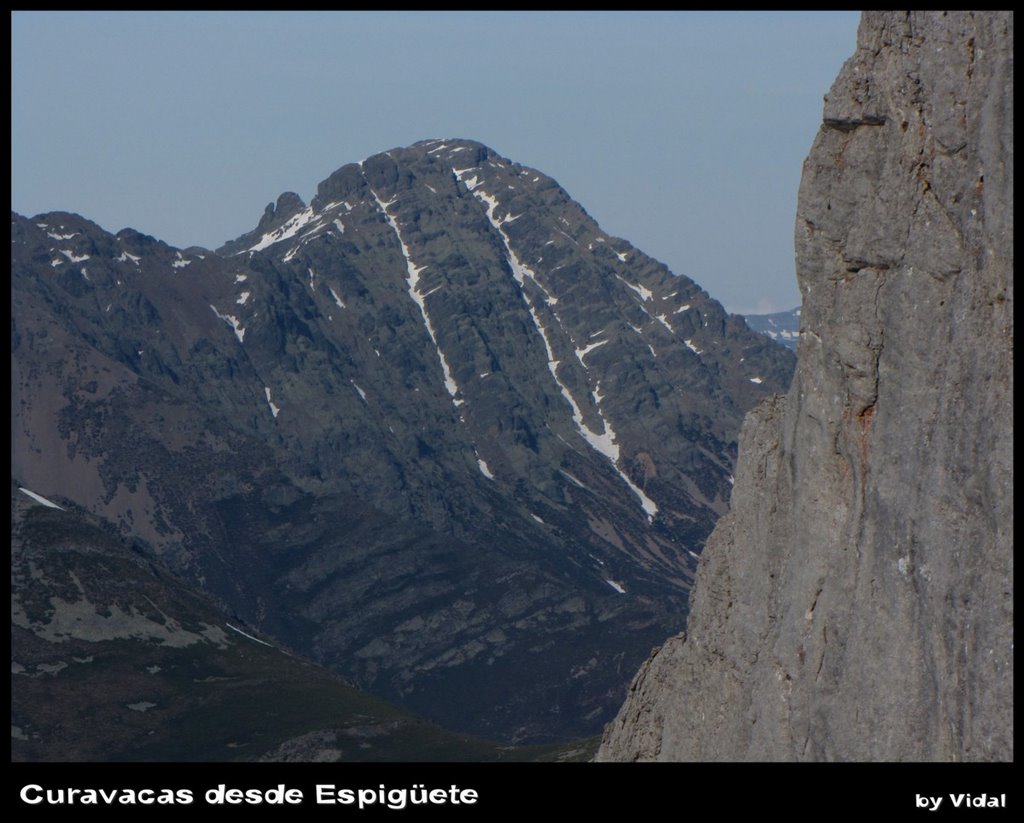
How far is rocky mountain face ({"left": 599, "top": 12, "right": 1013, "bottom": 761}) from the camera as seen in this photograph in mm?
48875

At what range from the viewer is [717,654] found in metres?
74.1

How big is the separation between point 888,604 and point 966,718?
227 inches

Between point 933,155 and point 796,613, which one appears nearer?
point 933,155

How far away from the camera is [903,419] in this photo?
175 ft

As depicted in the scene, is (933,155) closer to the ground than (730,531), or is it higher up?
higher up

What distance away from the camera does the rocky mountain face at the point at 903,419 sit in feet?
160
